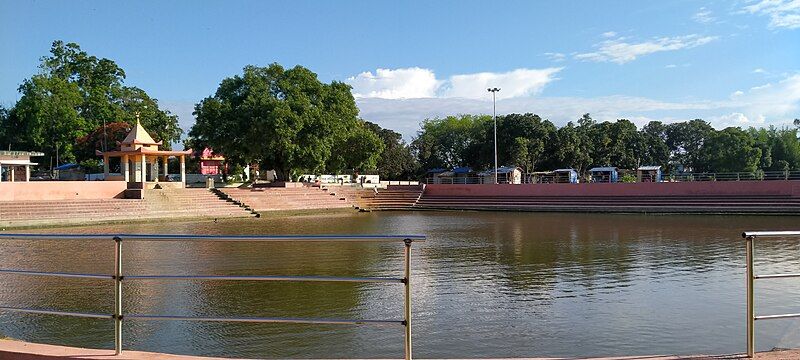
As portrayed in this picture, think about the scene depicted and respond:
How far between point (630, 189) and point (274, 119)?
20229 millimetres

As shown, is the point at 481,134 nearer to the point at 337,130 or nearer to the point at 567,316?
the point at 337,130

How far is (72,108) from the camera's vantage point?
172 ft

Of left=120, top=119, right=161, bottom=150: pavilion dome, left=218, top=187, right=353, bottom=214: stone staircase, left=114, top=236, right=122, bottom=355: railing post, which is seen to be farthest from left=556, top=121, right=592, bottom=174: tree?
left=114, top=236, right=122, bottom=355: railing post

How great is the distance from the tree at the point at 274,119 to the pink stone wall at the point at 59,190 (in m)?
7.72

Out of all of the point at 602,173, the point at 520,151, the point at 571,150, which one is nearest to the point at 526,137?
the point at 520,151

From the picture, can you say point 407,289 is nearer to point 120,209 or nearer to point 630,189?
point 120,209

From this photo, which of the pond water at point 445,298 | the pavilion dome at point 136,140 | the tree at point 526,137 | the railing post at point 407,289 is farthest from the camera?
the tree at point 526,137

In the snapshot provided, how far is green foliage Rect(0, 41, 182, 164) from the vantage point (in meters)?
50.8

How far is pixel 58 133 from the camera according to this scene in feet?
169

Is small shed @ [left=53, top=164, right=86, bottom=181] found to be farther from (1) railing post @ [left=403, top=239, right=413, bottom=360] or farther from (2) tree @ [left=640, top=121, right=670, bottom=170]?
(1) railing post @ [left=403, top=239, right=413, bottom=360]

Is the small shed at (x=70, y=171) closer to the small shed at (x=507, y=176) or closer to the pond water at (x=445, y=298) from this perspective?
the small shed at (x=507, y=176)

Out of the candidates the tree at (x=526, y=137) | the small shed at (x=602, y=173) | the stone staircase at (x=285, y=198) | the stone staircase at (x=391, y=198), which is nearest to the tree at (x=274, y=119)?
the stone staircase at (x=285, y=198)

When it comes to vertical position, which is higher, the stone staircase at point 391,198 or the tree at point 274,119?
the tree at point 274,119

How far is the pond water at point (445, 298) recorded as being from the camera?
669 cm
